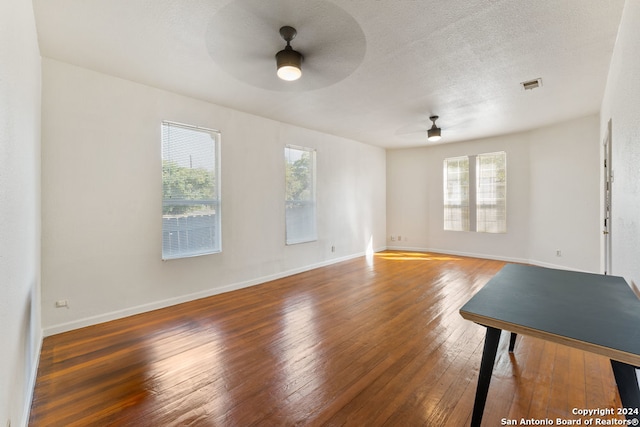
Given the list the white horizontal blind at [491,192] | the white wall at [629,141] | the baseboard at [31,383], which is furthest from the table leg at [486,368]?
the white horizontal blind at [491,192]

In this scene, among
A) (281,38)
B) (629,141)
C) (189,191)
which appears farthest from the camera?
(189,191)

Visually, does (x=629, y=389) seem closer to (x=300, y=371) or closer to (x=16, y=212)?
(x=300, y=371)

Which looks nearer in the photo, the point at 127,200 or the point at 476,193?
the point at 127,200

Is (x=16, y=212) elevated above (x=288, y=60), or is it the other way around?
(x=288, y=60)

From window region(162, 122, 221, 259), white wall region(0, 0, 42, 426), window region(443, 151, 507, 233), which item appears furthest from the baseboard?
window region(443, 151, 507, 233)

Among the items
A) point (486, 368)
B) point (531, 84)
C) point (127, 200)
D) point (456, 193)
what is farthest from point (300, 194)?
point (486, 368)

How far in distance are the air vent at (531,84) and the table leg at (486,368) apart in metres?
3.18

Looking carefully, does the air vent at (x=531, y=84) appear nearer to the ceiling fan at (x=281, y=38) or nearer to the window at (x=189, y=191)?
the ceiling fan at (x=281, y=38)

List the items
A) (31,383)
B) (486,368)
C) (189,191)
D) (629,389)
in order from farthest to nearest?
(189,191) < (31,383) < (486,368) < (629,389)

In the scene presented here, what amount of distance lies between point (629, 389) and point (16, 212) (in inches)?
120

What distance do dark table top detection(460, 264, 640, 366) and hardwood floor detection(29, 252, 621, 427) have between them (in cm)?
73

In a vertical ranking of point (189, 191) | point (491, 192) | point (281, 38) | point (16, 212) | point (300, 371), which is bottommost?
point (300, 371)

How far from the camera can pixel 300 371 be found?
2.13 m

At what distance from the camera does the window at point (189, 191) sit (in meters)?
3.55
